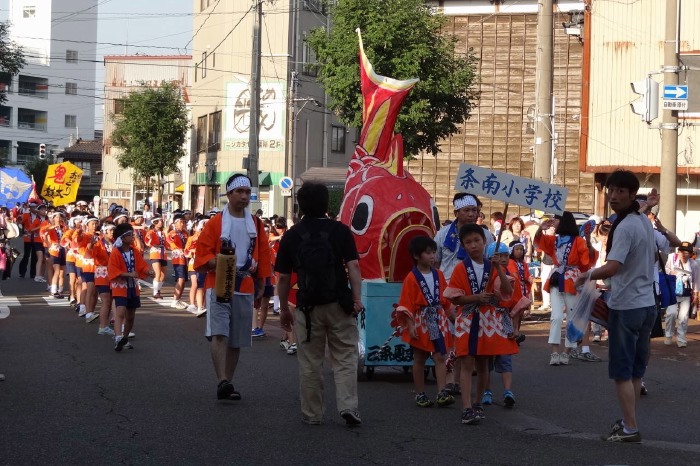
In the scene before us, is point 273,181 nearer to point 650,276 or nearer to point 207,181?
point 207,181

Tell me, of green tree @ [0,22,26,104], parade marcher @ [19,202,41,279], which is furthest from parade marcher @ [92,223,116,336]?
green tree @ [0,22,26,104]

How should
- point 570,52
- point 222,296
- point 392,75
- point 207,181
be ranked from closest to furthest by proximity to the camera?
point 222,296
point 392,75
point 570,52
point 207,181

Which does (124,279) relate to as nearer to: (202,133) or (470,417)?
(470,417)

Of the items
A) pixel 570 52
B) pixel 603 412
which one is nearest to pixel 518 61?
pixel 570 52

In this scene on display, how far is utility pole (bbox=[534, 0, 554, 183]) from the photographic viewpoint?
19969 millimetres

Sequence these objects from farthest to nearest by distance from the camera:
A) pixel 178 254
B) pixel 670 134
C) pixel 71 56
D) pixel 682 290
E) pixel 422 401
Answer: pixel 71 56, pixel 178 254, pixel 670 134, pixel 682 290, pixel 422 401

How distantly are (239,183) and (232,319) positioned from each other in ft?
4.05

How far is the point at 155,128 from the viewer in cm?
5494

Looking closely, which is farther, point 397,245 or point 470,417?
point 397,245

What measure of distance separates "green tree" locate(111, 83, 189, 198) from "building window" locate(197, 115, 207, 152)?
681mm

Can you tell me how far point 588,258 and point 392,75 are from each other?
17.9 metres

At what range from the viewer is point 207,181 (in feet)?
173

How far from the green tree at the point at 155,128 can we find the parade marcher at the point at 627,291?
48.4 m

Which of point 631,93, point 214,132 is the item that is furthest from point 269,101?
point 631,93
